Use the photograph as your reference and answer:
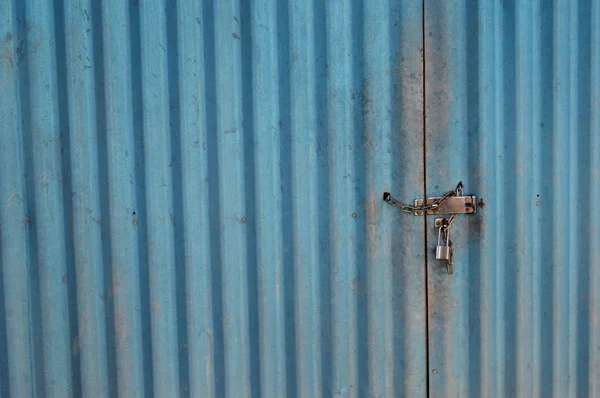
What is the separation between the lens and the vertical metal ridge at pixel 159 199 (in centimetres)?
197

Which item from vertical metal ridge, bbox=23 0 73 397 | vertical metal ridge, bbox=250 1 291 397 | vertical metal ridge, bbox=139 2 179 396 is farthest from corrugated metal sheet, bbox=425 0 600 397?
vertical metal ridge, bbox=23 0 73 397

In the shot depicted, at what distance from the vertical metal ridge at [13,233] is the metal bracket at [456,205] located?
58.7 inches

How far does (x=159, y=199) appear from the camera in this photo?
1990mm

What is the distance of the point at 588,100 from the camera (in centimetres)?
198

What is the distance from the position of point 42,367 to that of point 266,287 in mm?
911

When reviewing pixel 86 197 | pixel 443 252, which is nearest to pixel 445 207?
pixel 443 252

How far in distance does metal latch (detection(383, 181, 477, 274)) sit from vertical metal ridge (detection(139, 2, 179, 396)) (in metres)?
0.83

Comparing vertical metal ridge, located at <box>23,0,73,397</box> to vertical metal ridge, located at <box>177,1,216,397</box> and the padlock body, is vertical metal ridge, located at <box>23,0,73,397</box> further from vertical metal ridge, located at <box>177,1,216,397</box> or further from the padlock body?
the padlock body

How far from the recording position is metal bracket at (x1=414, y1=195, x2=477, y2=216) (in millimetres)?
1986

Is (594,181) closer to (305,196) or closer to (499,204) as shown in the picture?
(499,204)

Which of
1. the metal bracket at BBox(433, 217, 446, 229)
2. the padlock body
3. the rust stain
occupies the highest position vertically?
the metal bracket at BBox(433, 217, 446, 229)

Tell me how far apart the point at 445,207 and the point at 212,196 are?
2.86ft

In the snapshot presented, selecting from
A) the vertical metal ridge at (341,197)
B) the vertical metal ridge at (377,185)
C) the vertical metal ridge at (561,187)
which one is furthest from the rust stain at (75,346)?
the vertical metal ridge at (561,187)

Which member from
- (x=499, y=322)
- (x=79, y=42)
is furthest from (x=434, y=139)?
(x=79, y=42)
